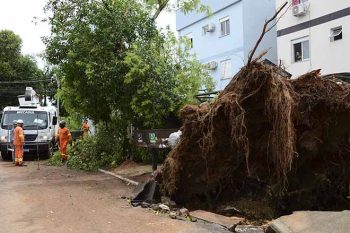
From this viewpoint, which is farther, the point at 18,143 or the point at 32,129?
the point at 32,129

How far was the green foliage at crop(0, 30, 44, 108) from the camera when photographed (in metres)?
44.7

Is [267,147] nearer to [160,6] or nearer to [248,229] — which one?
[248,229]

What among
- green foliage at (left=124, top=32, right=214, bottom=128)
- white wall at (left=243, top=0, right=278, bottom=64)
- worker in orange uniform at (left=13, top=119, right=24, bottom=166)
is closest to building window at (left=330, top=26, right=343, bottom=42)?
white wall at (left=243, top=0, right=278, bottom=64)

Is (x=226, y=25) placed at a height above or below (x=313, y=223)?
above

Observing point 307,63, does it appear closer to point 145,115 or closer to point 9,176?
point 145,115

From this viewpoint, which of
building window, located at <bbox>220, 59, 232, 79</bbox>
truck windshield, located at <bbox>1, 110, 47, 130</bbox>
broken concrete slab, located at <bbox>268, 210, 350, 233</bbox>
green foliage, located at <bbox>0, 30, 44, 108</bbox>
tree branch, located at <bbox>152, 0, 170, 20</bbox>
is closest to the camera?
broken concrete slab, located at <bbox>268, 210, 350, 233</bbox>

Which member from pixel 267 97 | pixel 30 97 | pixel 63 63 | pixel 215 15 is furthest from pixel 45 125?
pixel 267 97

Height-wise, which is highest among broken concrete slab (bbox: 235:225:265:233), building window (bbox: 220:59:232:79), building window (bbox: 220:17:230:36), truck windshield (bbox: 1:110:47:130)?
building window (bbox: 220:17:230:36)

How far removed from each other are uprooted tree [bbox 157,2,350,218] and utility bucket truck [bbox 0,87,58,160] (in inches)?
534

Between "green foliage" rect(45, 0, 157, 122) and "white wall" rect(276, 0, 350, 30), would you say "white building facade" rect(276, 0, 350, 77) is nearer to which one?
"white wall" rect(276, 0, 350, 30)

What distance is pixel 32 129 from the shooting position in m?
22.9

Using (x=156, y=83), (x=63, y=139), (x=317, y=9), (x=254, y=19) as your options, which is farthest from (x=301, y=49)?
(x=63, y=139)

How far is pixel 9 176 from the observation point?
16062 mm

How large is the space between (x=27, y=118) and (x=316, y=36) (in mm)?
13066
